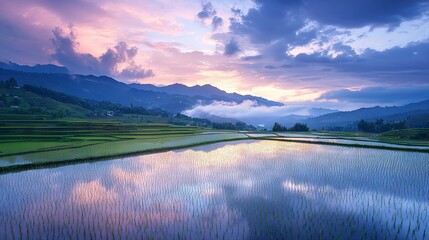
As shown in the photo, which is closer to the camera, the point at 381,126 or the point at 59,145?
the point at 59,145

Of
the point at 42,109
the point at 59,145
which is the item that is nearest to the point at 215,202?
the point at 59,145

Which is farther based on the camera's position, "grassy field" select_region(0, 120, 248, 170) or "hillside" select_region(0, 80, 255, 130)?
"hillside" select_region(0, 80, 255, 130)

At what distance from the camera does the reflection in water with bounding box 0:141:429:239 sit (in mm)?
9250

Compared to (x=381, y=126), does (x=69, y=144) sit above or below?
below

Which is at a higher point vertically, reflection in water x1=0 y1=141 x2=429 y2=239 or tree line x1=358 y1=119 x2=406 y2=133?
tree line x1=358 y1=119 x2=406 y2=133

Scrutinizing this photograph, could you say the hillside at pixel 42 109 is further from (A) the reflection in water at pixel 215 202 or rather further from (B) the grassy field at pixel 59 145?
(A) the reflection in water at pixel 215 202

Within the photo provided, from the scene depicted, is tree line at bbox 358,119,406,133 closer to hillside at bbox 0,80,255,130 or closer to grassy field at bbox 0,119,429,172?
grassy field at bbox 0,119,429,172

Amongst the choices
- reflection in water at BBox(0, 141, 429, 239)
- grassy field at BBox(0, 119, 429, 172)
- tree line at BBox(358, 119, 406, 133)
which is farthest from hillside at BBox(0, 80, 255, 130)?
reflection in water at BBox(0, 141, 429, 239)

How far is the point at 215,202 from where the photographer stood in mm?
12008

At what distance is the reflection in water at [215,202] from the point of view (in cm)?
925

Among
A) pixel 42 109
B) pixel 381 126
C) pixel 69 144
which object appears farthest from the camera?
pixel 381 126

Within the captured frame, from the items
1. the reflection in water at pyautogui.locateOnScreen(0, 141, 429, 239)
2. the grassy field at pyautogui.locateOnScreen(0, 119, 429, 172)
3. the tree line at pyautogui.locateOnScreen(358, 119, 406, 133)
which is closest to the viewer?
the reflection in water at pyautogui.locateOnScreen(0, 141, 429, 239)

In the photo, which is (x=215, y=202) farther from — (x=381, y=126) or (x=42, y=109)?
(x=381, y=126)

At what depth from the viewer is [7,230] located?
365 inches
